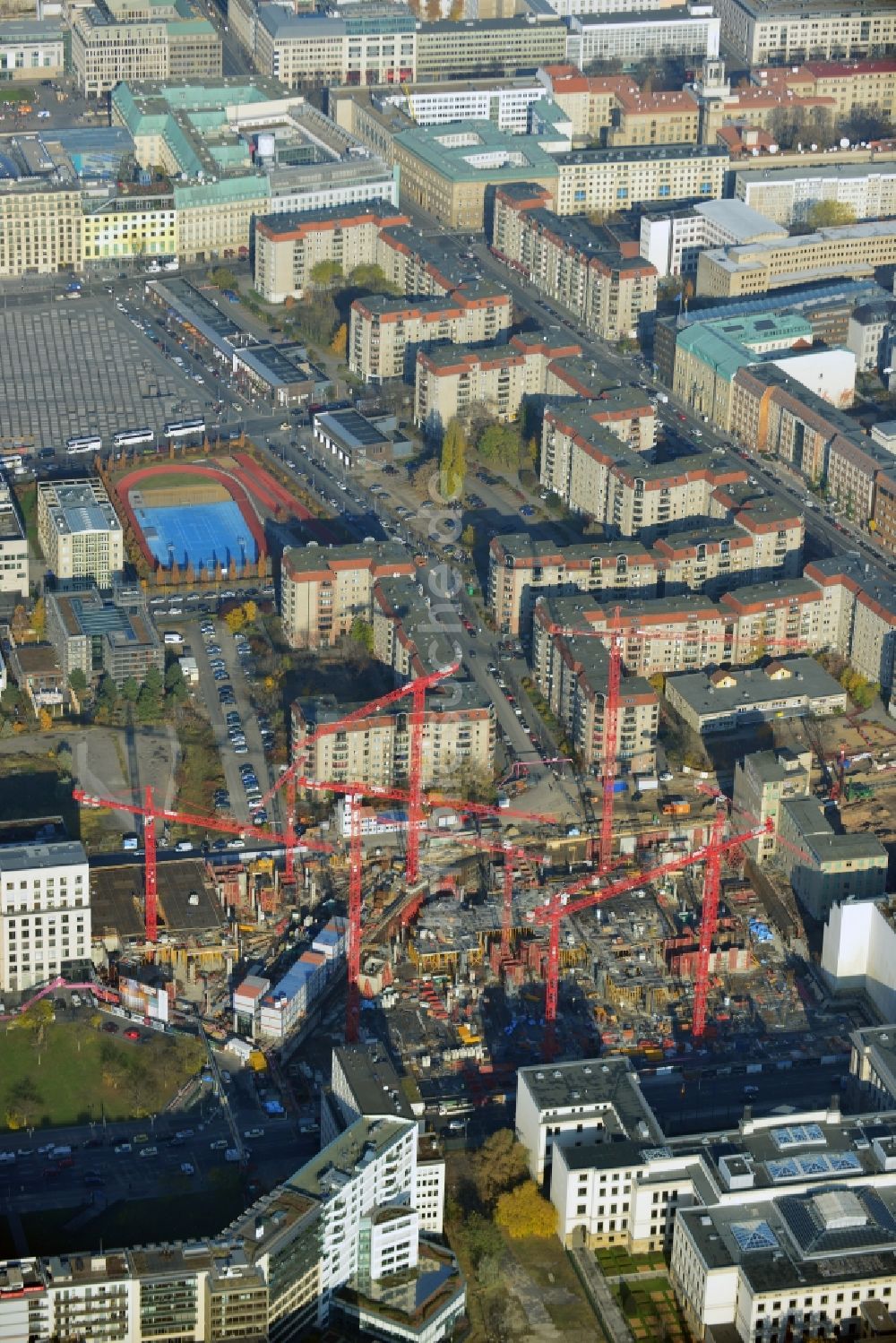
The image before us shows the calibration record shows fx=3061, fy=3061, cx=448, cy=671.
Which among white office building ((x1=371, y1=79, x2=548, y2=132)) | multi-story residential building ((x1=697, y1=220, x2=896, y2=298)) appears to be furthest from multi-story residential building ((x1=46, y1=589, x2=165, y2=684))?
white office building ((x1=371, y1=79, x2=548, y2=132))

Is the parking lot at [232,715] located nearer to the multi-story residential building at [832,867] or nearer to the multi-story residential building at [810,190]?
the multi-story residential building at [832,867]

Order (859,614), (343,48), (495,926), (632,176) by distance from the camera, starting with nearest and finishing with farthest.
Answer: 1. (495,926)
2. (859,614)
3. (632,176)
4. (343,48)

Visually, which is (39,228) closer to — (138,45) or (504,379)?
(138,45)

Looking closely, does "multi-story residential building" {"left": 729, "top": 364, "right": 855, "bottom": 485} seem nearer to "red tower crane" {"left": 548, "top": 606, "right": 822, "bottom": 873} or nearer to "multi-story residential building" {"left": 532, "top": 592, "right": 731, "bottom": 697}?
"red tower crane" {"left": 548, "top": 606, "right": 822, "bottom": 873}

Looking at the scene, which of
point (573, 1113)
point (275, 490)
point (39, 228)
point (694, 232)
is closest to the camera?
point (573, 1113)

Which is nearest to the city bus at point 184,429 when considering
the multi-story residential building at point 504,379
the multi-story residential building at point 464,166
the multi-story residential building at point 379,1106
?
the multi-story residential building at point 504,379

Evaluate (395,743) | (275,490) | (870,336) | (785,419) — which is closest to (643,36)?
(870,336)

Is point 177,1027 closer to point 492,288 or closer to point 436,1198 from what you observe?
point 436,1198
